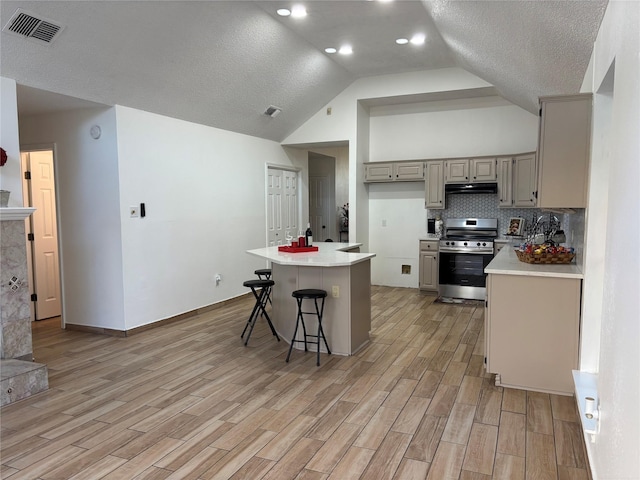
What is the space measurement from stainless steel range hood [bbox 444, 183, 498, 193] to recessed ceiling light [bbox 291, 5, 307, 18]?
11.2 ft

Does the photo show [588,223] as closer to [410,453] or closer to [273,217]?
[410,453]

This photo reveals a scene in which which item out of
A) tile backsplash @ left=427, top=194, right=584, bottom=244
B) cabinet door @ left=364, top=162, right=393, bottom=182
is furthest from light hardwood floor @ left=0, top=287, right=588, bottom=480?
cabinet door @ left=364, top=162, right=393, bottom=182

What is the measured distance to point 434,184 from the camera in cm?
695

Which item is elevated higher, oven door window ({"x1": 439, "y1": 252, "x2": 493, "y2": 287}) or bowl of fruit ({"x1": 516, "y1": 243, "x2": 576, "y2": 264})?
bowl of fruit ({"x1": 516, "y1": 243, "x2": 576, "y2": 264})

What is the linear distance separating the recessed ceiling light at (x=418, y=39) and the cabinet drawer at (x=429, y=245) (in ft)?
9.26

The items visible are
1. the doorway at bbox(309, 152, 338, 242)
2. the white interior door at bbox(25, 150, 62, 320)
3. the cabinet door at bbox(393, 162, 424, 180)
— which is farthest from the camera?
the doorway at bbox(309, 152, 338, 242)

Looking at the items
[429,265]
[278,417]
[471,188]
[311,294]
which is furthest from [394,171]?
[278,417]

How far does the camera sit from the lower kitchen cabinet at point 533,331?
128 inches

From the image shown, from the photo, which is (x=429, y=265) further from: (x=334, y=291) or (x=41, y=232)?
(x=41, y=232)

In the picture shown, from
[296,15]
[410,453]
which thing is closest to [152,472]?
[410,453]

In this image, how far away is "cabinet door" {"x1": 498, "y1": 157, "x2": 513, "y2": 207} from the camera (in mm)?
6429

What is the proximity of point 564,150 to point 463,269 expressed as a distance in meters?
3.59

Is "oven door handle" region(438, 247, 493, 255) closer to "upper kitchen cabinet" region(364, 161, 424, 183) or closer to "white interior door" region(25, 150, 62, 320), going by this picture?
"upper kitchen cabinet" region(364, 161, 424, 183)

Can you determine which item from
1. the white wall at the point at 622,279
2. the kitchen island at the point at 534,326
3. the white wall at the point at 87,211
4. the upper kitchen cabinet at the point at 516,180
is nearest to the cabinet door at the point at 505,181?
the upper kitchen cabinet at the point at 516,180
